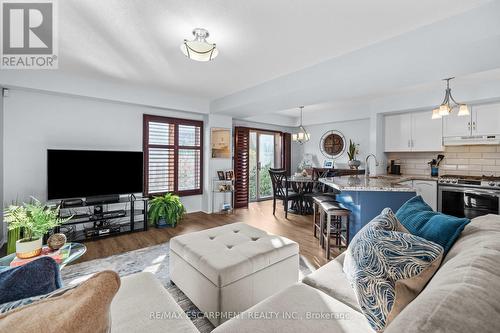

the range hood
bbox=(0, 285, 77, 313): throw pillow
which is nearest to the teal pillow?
bbox=(0, 285, 77, 313): throw pillow

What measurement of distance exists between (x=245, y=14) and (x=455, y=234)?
7.07 feet

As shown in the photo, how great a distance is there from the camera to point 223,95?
462cm

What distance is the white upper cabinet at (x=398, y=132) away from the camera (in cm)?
483

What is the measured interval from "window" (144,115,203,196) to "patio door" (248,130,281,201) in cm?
177

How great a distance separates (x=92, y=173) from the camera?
12.1 feet

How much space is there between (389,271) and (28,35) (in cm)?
359

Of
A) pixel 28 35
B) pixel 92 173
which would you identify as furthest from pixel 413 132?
pixel 28 35

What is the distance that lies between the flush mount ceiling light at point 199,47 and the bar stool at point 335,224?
7.25 feet

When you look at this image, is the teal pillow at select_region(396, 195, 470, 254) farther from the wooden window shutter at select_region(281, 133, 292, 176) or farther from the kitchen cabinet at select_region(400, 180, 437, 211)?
the wooden window shutter at select_region(281, 133, 292, 176)

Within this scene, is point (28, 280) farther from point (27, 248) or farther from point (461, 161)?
point (461, 161)

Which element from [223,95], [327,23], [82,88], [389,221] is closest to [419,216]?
[389,221]

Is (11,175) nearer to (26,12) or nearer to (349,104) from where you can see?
(26,12)

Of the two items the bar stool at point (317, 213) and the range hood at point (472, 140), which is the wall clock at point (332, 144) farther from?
the bar stool at point (317, 213)

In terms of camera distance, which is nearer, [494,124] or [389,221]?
[389,221]
